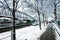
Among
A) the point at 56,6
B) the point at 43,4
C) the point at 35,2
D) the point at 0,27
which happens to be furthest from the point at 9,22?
the point at 56,6

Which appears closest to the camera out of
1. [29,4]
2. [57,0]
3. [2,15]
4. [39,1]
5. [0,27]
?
[0,27]

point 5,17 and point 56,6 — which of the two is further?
point 56,6

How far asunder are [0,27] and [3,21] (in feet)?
5.57

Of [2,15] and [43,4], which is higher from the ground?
[43,4]

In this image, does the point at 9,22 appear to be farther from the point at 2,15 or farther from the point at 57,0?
the point at 57,0

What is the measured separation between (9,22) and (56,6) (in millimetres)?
7863

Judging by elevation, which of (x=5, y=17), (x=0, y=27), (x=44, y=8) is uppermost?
(x=44, y=8)

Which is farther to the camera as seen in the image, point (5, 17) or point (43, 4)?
point (43, 4)

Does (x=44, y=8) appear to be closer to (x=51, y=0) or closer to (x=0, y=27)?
(x=51, y=0)

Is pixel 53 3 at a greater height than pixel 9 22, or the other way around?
pixel 53 3

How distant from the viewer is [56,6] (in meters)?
17.1

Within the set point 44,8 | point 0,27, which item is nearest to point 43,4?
point 44,8

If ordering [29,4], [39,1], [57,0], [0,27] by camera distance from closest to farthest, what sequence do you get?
[0,27], [57,0], [39,1], [29,4]

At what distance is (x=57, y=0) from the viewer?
16453 mm
